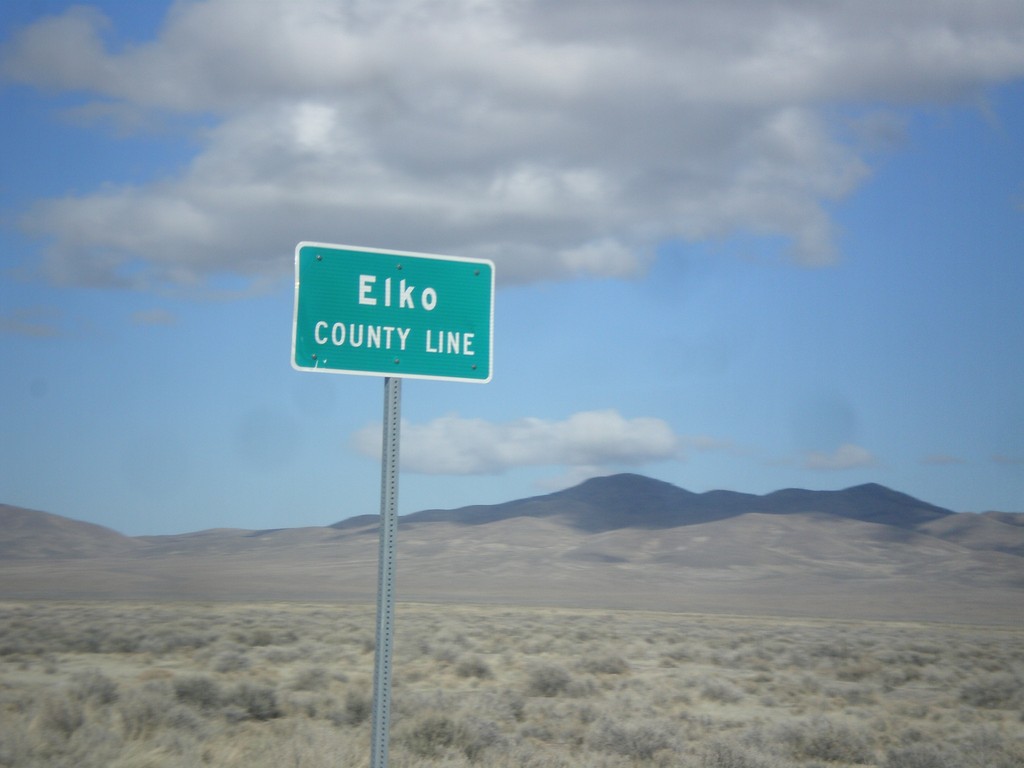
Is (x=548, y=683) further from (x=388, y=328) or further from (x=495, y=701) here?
(x=388, y=328)

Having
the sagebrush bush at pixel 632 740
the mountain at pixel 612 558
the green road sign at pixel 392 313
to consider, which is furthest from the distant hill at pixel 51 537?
the green road sign at pixel 392 313

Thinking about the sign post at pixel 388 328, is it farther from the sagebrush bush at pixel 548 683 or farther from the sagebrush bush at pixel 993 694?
the sagebrush bush at pixel 993 694

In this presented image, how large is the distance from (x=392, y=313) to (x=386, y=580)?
1424 mm

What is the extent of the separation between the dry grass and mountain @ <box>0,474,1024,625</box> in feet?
214

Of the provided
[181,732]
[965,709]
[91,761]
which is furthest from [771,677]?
[91,761]

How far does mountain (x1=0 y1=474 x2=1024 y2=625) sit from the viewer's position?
109438 millimetres

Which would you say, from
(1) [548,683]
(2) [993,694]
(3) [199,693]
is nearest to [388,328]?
(3) [199,693]

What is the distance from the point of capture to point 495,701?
17406 millimetres

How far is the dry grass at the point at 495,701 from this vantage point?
11531mm

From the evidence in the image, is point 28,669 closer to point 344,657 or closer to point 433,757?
point 344,657

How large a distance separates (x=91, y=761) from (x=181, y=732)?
2.05 metres

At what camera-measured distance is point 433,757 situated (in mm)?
11531

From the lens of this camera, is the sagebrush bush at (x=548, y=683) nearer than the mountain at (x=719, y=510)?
Yes

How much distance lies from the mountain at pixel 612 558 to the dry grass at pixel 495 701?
2565 inches
